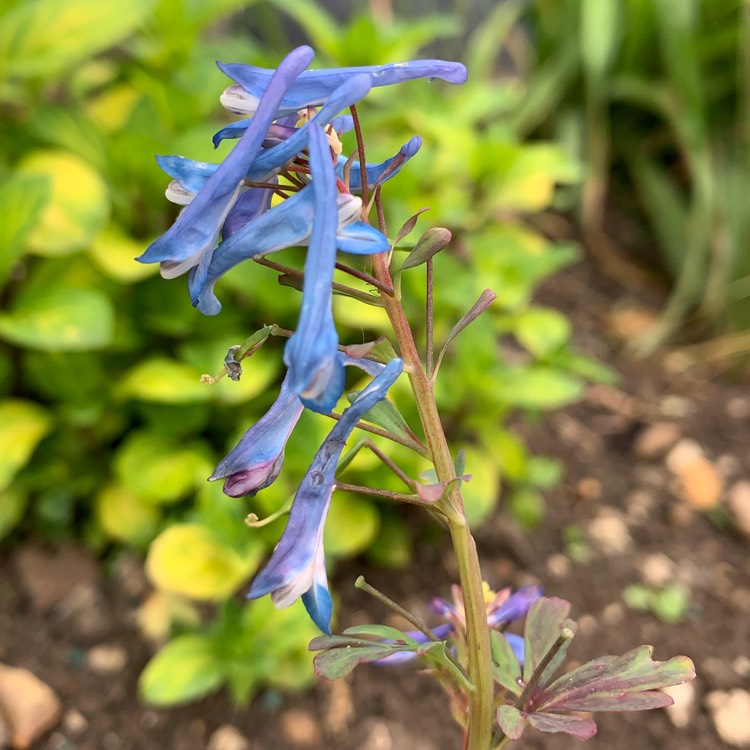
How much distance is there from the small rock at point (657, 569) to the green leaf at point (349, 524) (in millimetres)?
499

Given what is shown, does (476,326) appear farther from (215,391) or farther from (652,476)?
(652,476)

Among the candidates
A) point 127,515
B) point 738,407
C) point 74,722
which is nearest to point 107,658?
point 74,722

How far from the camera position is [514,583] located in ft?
4.27

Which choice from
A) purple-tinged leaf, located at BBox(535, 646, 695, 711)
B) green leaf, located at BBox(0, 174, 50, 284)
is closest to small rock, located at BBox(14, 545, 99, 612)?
green leaf, located at BBox(0, 174, 50, 284)

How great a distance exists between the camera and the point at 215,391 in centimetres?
120

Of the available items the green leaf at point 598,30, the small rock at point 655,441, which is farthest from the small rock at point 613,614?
the green leaf at point 598,30

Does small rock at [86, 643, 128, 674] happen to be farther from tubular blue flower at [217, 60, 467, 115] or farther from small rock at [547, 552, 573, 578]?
tubular blue flower at [217, 60, 467, 115]

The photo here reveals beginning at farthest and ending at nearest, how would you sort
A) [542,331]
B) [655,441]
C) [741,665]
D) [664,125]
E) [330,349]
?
[664,125] < [655,441] < [542,331] < [741,665] < [330,349]

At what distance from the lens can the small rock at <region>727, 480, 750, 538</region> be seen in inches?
57.1

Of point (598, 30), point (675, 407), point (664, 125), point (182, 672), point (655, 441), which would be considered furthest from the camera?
point (664, 125)

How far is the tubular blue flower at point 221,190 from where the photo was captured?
1.38 ft

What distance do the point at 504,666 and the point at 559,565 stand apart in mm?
795

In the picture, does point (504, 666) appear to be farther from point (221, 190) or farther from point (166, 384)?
point (166, 384)

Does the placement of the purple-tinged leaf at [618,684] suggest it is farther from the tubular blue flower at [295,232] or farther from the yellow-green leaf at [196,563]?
the yellow-green leaf at [196,563]
